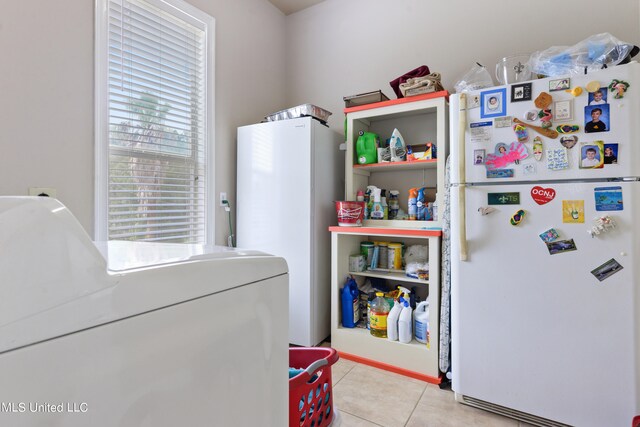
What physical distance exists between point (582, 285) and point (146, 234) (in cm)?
229

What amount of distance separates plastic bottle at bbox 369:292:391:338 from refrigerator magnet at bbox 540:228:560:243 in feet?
3.43

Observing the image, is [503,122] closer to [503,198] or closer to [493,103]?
[493,103]

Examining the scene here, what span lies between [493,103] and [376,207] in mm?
1027

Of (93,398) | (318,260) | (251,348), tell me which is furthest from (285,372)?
(318,260)

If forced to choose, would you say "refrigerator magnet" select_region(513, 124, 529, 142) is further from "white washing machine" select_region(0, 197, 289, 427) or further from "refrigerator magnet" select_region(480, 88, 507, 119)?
"white washing machine" select_region(0, 197, 289, 427)

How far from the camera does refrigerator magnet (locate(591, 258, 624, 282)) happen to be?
51.1 inches

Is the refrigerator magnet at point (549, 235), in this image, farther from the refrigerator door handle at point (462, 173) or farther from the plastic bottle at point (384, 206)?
the plastic bottle at point (384, 206)

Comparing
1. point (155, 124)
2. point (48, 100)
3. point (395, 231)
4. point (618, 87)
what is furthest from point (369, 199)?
point (48, 100)

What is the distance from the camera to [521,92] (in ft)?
4.85

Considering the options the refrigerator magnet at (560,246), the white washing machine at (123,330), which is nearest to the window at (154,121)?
the white washing machine at (123,330)

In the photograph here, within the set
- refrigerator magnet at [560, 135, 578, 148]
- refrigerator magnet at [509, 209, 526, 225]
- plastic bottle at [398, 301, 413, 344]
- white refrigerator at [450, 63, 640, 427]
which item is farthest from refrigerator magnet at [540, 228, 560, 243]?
plastic bottle at [398, 301, 413, 344]

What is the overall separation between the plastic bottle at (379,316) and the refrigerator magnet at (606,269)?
1.13 meters

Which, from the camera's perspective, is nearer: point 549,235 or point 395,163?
point 549,235

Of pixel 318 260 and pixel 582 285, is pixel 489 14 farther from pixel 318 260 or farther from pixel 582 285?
pixel 318 260
